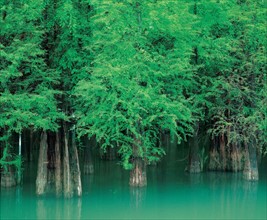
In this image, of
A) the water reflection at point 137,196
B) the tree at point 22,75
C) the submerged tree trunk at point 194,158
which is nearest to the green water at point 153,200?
the water reflection at point 137,196

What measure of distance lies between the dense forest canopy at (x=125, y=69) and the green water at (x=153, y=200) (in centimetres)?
153

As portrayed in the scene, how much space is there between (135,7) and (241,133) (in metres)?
7.81

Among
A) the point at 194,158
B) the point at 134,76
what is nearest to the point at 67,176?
the point at 134,76

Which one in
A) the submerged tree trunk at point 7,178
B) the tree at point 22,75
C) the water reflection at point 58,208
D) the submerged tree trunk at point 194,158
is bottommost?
the water reflection at point 58,208

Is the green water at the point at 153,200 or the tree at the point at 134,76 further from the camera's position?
the tree at the point at 134,76

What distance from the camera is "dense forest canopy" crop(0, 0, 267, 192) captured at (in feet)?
66.6

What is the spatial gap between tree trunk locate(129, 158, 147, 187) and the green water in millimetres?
362

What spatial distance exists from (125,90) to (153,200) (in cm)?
441

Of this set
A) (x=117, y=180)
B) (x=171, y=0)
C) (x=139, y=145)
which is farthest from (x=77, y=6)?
(x=117, y=180)

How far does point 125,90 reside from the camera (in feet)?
67.9

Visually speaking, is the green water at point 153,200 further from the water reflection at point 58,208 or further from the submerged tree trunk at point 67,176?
the submerged tree trunk at point 67,176

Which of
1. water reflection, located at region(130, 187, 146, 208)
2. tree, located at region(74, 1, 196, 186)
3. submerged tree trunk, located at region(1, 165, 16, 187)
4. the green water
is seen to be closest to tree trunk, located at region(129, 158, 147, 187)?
tree, located at region(74, 1, 196, 186)

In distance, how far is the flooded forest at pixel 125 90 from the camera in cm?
1980

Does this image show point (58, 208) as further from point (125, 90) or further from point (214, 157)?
point (214, 157)
